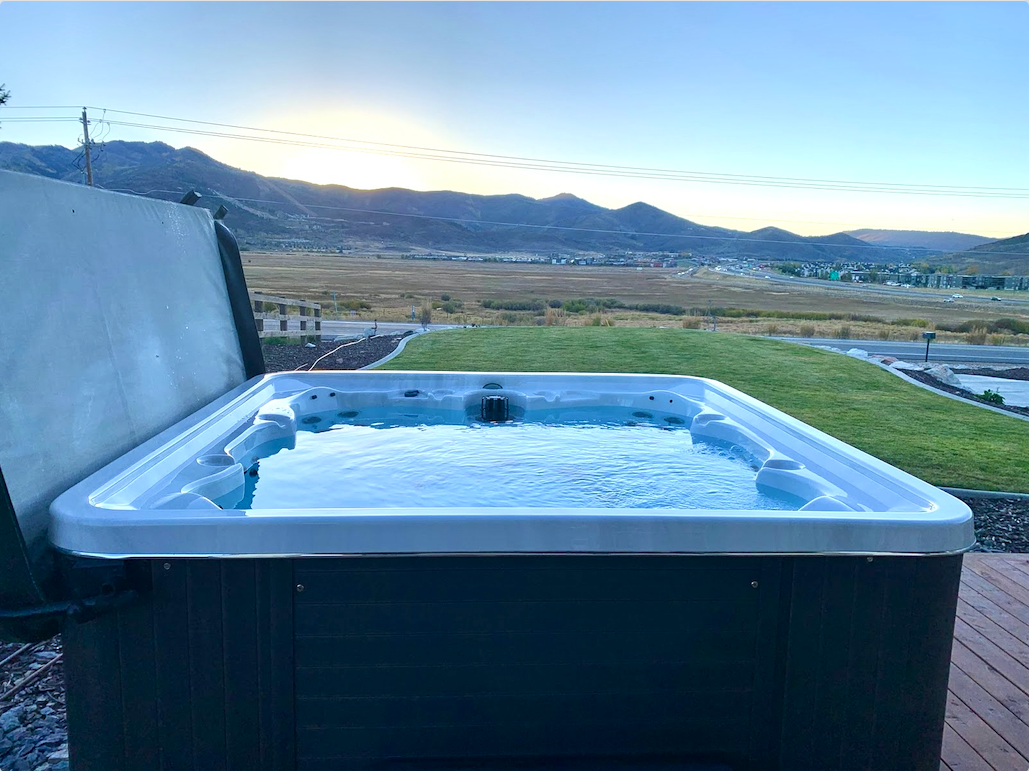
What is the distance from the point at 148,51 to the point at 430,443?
6180mm

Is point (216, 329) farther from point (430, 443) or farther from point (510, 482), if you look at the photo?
point (510, 482)

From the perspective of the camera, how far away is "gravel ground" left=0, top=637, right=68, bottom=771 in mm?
1871

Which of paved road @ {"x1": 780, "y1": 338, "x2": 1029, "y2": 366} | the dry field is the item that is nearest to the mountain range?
the dry field

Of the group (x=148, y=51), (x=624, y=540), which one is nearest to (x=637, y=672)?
(x=624, y=540)

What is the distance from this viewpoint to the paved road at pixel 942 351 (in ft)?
43.3

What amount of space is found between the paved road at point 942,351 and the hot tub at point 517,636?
11344 mm

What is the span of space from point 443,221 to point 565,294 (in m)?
40.3

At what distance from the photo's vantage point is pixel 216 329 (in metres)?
3.48

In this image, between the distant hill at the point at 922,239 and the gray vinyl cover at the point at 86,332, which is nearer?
the gray vinyl cover at the point at 86,332

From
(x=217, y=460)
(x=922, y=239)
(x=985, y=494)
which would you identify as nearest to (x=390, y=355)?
(x=217, y=460)

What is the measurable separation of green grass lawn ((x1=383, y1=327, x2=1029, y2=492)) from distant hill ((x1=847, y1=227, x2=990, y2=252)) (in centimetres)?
6588

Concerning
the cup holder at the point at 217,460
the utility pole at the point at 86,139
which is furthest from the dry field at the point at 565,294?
the cup holder at the point at 217,460

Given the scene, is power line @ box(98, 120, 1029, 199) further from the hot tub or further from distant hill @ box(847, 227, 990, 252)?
the hot tub

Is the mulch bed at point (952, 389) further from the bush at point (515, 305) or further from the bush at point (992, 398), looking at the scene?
the bush at point (515, 305)
